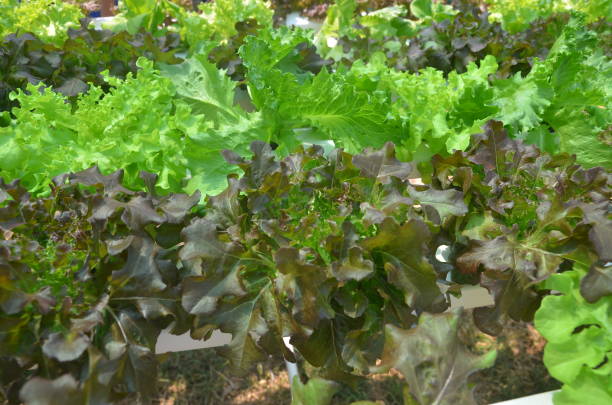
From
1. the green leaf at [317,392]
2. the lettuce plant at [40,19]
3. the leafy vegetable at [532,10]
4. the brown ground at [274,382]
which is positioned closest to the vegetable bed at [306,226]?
the green leaf at [317,392]

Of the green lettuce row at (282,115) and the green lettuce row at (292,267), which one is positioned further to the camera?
the green lettuce row at (282,115)

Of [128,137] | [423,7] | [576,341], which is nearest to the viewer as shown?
[576,341]

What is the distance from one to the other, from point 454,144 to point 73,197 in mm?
1007

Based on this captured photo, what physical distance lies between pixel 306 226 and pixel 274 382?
1.53 metres

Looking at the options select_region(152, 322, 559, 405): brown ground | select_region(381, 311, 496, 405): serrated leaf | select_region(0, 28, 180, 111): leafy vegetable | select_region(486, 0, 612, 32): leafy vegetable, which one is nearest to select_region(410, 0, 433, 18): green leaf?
select_region(486, 0, 612, 32): leafy vegetable

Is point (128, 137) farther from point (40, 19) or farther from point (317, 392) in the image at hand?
point (40, 19)

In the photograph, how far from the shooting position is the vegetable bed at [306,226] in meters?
0.91

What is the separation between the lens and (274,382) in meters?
2.37

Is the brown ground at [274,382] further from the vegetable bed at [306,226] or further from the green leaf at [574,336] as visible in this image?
the green leaf at [574,336]

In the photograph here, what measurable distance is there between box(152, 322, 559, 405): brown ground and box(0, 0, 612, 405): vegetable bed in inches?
47.5

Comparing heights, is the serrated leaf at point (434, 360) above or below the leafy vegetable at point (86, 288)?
above

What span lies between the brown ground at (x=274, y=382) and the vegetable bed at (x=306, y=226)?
1.21 metres

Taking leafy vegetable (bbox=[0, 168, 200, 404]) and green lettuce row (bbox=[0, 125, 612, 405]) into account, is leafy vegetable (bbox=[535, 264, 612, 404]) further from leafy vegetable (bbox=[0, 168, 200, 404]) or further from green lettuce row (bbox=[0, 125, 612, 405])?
leafy vegetable (bbox=[0, 168, 200, 404])

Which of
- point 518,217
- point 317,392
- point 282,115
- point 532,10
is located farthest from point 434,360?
point 532,10
